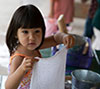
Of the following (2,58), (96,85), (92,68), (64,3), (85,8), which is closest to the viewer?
(96,85)

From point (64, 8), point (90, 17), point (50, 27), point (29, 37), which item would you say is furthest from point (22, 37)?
point (90, 17)

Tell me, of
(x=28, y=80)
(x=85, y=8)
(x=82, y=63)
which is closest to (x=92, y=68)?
(x=82, y=63)

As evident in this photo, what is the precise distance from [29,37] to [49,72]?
0.49 ft

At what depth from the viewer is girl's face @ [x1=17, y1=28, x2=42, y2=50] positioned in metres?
0.76

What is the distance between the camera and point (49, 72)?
75cm

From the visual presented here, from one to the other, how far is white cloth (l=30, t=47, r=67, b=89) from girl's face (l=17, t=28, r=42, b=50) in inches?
3.8

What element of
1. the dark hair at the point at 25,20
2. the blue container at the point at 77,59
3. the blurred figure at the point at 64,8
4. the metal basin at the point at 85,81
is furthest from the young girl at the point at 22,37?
the blurred figure at the point at 64,8

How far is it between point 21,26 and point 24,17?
0.12ft

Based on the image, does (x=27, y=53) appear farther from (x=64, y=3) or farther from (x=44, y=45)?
(x=64, y=3)

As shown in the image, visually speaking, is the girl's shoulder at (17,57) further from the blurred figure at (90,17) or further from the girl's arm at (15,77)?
the blurred figure at (90,17)

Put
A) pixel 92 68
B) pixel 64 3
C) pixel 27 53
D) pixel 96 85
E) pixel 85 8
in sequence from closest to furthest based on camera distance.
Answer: pixel 96 85 < pixel 27 53 < pixel 92 68 < pixel 64 3 < pixel 85 8

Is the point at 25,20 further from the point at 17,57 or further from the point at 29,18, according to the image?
the point at 17,57

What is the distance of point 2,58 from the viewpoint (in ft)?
3.27

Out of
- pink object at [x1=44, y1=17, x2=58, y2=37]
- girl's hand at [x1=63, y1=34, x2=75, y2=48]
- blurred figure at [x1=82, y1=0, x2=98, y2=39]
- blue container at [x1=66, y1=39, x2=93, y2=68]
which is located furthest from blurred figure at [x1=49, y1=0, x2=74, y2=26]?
girl's hand at [x1=63, y1=34, x2=75, y2=48]
